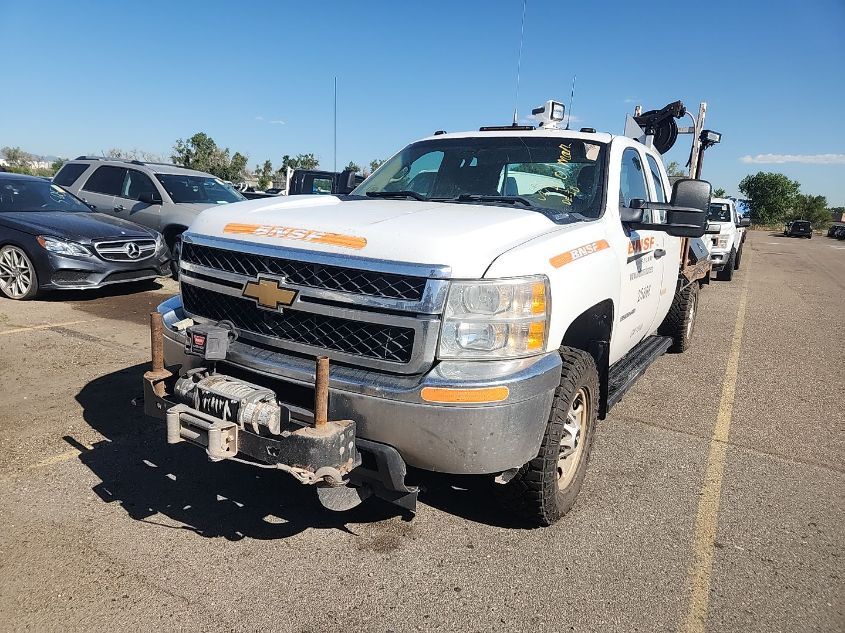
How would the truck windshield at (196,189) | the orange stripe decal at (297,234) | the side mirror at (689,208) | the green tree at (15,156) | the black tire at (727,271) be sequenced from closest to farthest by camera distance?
the orange stripe decal at (297,234), the side mirror at (689,208), the truck windshield at (196,189), the black tire at (727,271), the green tree at (15,156)

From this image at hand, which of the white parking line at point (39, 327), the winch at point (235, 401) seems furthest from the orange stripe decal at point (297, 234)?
the white parking line at point (39, 327)

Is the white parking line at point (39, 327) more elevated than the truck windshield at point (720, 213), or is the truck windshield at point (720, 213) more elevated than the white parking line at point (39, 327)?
the truck windshield at point (720, 213)

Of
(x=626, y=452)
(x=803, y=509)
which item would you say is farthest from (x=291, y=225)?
(x=803, y=509)

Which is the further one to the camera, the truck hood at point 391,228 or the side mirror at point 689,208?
the side mirror at point 689,208

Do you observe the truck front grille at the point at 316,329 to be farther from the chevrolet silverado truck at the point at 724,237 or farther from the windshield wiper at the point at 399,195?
the chevrolet silverado truck at the point at 724,237

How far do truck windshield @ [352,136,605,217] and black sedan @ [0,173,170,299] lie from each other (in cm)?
505

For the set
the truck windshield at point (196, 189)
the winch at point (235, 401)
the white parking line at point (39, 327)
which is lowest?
the white parking line at point (39, 327)

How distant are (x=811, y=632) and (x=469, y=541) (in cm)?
148

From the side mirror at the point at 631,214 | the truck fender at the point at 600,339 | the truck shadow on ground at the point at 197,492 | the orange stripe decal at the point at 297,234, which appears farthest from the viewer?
the side mirror at the point at 631,214

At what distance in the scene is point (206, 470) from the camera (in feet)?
12.3

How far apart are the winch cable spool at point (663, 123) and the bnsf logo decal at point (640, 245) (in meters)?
4.07

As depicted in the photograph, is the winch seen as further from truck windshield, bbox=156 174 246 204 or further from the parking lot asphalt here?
truck windshield, bbox=156 174 246 204

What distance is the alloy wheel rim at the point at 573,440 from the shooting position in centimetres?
332

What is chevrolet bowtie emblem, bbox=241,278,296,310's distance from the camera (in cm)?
282
